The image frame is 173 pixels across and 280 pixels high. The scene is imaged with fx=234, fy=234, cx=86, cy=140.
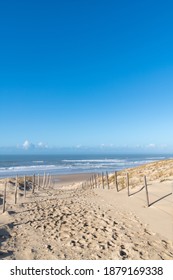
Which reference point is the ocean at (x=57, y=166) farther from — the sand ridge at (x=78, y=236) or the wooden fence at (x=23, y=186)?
the sand ridge at (x=78, y=236)

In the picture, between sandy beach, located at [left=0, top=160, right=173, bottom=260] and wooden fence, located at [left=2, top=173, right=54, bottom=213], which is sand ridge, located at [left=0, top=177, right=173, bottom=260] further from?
wooden fence, located at [left=2, top=173, right=54, bottom=213]

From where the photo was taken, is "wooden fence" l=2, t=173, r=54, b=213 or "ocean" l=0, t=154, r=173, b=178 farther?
"ocean" l=0, t=154, r=173, b=178

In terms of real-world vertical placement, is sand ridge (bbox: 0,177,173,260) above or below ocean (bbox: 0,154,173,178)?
above

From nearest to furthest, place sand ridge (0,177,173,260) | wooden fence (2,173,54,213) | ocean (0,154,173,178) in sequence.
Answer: sand ridge (0,177,173,260) < wooden fence (2,173,54,213) < ocean (0,154,173,178)

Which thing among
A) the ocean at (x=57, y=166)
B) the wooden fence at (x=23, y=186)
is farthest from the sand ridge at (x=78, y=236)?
the ocean at (x=57, y=166)

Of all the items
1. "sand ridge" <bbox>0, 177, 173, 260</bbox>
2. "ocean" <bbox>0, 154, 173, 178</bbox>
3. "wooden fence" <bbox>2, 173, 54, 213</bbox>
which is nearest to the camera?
"sand ridge" <bbox>0, 177, 173, 260</bbox>

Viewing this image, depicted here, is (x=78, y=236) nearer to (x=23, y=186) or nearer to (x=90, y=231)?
(x=90, y=231)

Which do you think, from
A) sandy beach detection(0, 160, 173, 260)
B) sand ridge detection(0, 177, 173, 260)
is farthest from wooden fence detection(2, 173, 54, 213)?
sand ridge detection(0, 177, 173, 260)

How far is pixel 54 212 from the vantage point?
39.9 feet

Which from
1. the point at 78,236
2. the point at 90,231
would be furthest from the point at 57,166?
the point at 78,236

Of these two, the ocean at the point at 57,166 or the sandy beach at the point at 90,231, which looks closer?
the sandy beach at the point at 90,231

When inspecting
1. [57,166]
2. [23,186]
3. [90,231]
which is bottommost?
[57,166]
